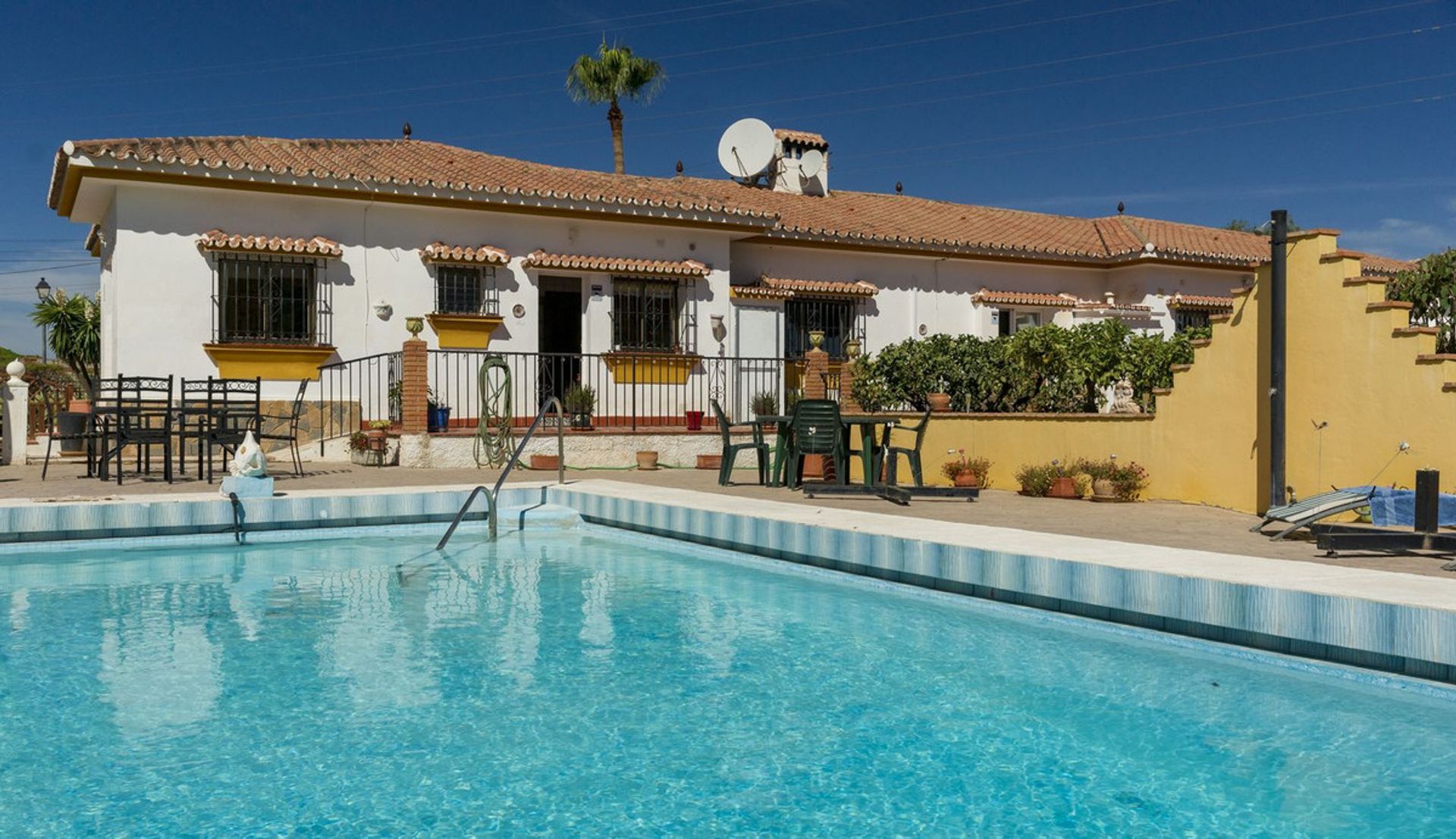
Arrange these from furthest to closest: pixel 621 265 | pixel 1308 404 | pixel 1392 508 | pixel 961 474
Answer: pixel 621 265 → pixel 961 474 → pixel 1308 404 → pixel 1392 508

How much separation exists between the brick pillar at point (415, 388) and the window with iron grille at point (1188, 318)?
15.1m

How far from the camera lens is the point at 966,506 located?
10.1 meters

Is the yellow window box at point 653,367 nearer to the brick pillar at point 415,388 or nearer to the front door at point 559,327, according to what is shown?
the front door at point 559,327

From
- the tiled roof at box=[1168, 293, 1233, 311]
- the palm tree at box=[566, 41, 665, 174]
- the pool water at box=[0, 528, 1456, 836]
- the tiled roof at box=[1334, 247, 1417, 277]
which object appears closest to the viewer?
the pool water at box=[0, 528, 1456, 836]

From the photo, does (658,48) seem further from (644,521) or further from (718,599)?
(718,599)

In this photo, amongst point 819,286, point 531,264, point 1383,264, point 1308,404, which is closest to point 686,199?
point 819,286

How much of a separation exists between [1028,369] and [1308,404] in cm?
424

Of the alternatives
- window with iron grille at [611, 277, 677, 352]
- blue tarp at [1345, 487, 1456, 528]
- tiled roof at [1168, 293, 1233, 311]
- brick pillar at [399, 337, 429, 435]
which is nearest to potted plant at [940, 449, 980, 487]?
blue tarp at [1345, 487, 1456, 528]

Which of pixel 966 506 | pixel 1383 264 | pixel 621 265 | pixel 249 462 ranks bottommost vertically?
pixel 966 506

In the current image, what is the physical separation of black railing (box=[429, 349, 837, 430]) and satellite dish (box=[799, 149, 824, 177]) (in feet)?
19.7

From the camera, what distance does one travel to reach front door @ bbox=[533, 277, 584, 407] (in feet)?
57.2

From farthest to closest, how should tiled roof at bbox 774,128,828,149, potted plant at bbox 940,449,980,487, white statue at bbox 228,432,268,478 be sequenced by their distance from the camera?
tiled roof at bbox 774,128,828,149, potted plant at bbox 940,449,980,487, white statue at bbox 228,432,268,478

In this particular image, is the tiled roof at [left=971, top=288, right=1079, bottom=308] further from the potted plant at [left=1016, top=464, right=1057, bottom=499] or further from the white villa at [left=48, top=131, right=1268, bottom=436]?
the potted plant at [left=1016, top=464, right=1057, bottom=499]

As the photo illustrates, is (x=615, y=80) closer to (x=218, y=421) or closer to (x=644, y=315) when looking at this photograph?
(x=644, y=315)
